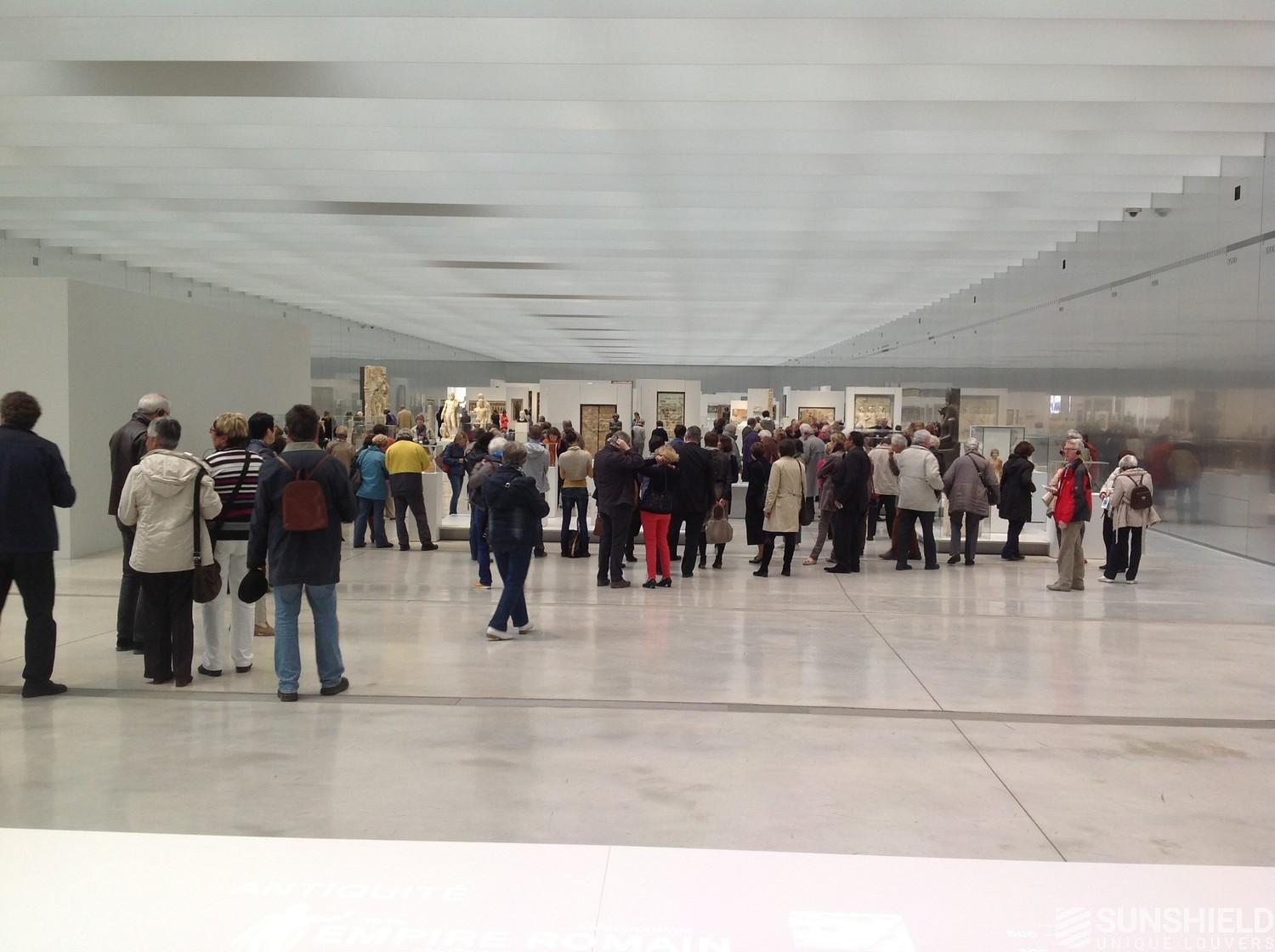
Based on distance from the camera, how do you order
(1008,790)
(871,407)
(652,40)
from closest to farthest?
(1008,790)
(652,40)
(871,407)

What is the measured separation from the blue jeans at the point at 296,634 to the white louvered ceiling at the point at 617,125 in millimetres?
5189

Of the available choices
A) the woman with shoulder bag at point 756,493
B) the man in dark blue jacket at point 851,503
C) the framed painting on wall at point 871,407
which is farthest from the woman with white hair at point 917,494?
the framed painting on wall at point 871,407

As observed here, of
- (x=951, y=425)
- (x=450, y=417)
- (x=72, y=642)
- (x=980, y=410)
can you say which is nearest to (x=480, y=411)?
(x=450, y=417)

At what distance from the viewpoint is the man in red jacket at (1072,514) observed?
11.4 meters

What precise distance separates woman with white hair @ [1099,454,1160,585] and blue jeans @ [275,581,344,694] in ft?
28.2

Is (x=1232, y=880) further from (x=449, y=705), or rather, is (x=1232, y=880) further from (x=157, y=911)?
(x=449, y=705)

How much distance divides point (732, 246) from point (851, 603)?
37.3 feet

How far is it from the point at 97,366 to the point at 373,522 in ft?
12.9

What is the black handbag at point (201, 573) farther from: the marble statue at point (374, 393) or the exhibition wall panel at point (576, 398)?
the marble statue at point (374, 393)

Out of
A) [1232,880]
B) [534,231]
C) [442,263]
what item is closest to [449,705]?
[1232,880]

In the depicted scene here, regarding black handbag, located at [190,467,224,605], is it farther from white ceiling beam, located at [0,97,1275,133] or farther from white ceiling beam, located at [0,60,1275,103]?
white ceiling beam, located at [0,97,1275,133]

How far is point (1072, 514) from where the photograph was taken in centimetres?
1145

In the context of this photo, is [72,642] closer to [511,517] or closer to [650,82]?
[511,517]

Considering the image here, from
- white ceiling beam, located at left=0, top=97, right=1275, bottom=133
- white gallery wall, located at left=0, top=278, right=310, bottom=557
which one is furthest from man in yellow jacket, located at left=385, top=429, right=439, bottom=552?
white ceiling beam, located at left=0, top=97, right=1275, bottom=133
